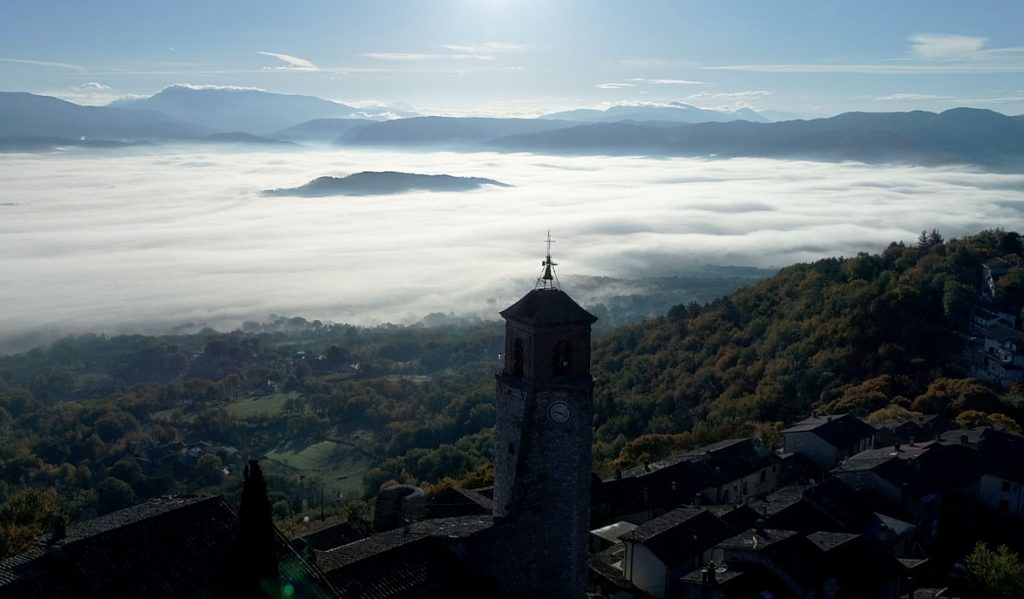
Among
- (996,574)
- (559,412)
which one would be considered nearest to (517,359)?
(559,412)

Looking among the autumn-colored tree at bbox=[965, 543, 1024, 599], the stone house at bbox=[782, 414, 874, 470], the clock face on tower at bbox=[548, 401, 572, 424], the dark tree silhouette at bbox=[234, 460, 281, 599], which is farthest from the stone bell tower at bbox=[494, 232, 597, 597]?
the stone house at bbox=[782, 414, 874, 470]

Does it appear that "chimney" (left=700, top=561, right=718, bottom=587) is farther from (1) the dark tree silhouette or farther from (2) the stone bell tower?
(1) the dark tree silhouette

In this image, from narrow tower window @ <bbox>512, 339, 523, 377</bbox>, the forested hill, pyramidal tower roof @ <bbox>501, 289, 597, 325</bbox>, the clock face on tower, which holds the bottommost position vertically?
the forested hill

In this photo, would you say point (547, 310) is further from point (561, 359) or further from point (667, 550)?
point (667, 550)

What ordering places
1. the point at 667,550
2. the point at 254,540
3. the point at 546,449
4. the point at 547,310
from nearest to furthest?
the point at 254,540 → the point at 546,449 → the point at 547,310 → the point at 667,550

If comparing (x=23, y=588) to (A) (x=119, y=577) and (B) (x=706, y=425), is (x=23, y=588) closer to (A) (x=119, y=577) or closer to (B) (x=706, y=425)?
(A) (x=119, y=577)

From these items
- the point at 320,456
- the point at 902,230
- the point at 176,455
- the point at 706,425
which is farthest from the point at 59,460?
the point at 902,230
